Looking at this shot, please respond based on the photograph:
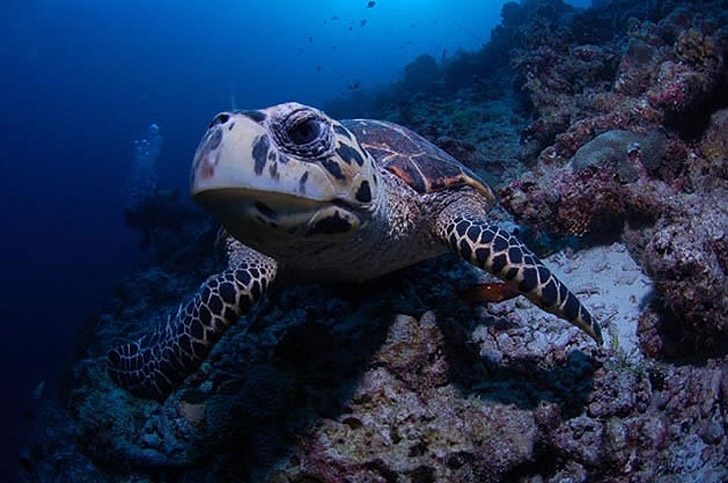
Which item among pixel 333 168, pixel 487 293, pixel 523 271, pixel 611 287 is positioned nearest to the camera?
pixel 333 168

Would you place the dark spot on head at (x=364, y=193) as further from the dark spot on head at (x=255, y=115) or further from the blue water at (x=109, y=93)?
the blue water at (x=109, y=93)

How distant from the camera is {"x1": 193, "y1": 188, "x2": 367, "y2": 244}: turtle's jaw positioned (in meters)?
1.70

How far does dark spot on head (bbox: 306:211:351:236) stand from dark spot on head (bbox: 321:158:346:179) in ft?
0.51

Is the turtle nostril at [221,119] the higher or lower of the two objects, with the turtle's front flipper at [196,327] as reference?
higher

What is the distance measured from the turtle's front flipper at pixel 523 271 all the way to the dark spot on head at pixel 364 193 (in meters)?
0.76

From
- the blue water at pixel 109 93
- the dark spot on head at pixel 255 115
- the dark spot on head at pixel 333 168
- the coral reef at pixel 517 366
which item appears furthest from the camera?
the blue water at pixel 109 93

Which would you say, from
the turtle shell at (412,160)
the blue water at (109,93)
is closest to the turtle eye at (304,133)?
the turtle shell at (412,160)

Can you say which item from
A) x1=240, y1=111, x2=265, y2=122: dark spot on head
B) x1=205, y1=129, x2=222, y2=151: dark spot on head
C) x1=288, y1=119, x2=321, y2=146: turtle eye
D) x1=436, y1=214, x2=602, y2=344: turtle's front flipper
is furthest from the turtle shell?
x1=205, y1=129, x2=222, y2=151: dark spot on head

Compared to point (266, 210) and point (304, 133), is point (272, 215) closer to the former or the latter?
point (266, 210)

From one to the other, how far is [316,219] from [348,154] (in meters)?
0.36

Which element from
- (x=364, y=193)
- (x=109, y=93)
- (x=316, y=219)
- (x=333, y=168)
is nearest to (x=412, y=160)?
(x=364, y=193)

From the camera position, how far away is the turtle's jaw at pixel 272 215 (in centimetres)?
170

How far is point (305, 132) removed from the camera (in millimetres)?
1874

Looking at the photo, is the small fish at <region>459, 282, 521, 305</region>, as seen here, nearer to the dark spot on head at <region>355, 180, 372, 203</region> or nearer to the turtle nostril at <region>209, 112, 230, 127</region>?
the dark spot on head at <region>355, 180, 372, 203</region>
